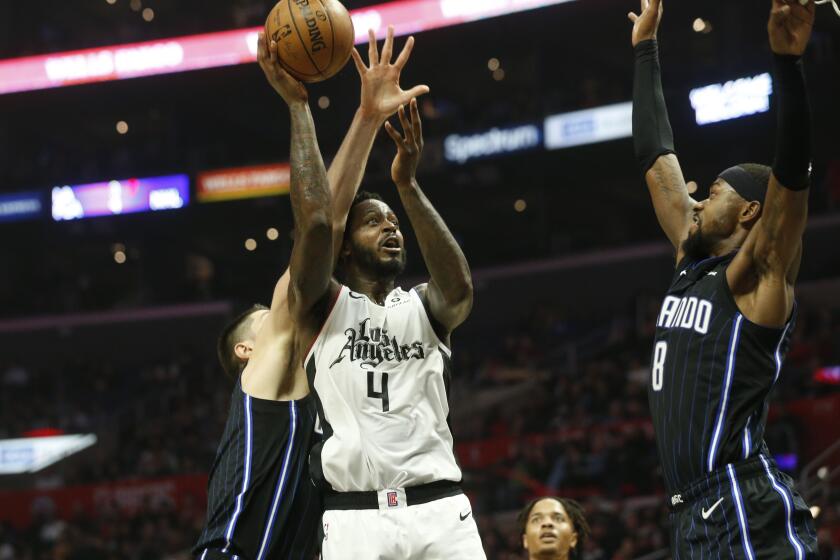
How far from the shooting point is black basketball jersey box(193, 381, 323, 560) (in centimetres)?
423

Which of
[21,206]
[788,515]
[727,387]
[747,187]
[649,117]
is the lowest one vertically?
[788,515]

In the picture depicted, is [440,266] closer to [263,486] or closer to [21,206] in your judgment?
[263,486]

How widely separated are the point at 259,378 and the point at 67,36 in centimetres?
2713

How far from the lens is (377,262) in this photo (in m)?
4.39

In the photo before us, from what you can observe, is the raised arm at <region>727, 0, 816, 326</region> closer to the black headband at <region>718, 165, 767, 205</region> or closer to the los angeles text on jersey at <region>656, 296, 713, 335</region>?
the los angeles text on jersey at <region>656, 296, 713, 335</region>

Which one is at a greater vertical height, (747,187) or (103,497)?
(747,187)

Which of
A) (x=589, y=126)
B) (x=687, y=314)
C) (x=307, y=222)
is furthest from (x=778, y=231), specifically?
(x=589, y=126)

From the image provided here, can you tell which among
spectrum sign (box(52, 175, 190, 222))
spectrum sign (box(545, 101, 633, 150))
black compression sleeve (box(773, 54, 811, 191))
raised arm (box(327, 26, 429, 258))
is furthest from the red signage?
black compression sleeve (box(773, 54, 811, 191))

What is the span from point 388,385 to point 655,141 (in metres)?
1.52

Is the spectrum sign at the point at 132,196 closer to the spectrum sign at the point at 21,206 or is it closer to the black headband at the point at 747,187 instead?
the spectrum sign at the point at 21,206

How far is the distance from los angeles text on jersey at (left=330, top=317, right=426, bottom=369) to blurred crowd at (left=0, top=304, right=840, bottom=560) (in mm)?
7666

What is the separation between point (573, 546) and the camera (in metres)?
6.71

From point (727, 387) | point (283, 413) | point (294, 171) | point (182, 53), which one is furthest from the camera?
Result: point (182, 53)

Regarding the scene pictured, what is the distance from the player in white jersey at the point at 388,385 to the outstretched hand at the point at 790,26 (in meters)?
1.41
